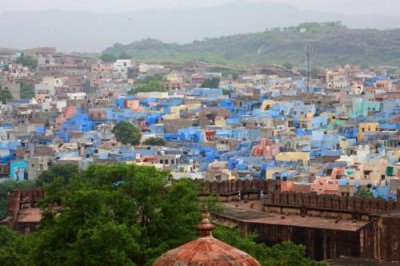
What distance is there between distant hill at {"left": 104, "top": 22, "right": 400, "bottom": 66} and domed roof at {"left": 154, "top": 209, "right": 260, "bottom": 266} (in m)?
115

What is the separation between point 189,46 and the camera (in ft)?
524

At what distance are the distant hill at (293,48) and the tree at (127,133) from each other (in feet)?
227

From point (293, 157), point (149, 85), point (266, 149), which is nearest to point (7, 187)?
point (293, 157)

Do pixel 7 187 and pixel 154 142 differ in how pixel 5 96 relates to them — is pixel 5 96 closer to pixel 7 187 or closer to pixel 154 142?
pixel 154 142

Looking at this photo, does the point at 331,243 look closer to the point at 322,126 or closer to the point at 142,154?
the point at 142,154

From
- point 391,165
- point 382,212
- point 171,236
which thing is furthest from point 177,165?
point 171,236

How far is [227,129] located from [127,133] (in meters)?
4.05

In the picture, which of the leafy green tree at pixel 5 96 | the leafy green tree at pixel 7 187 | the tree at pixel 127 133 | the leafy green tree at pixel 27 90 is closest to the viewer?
the leafy green tree at pixel 7 187

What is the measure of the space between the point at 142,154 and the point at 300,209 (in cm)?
2323

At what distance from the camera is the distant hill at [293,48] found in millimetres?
130875

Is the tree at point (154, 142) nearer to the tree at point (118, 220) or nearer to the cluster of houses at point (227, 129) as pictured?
the cluster of houses at point (227, 129)

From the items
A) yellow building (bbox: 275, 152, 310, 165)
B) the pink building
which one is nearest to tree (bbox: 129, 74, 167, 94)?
the pink building

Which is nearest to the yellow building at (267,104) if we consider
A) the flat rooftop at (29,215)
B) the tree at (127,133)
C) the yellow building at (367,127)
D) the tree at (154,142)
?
the tree at (127,133)

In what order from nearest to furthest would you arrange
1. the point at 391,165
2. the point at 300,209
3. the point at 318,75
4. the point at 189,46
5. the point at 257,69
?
the point at 300,209
the point at 391,165
the point at 318,75
the point at 257,69
the point at 189,46
